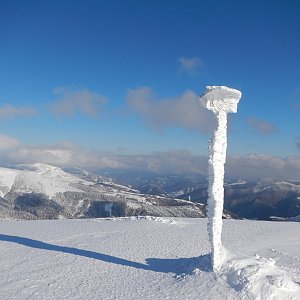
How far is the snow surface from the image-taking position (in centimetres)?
2028

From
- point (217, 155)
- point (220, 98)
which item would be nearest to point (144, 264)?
point (217, 155)

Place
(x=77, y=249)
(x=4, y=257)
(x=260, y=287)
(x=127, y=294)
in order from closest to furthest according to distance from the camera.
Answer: (x=260, y=287) → (x=127, y=294) → (x=4, y=257) → (x=77, y=249)

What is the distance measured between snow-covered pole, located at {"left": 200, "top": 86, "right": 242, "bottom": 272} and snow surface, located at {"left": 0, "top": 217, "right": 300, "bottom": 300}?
128 cm

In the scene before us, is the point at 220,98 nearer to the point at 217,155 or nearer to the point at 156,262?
the point at 217,155

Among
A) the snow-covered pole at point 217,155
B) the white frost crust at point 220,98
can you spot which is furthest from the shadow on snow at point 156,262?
the white frost crust at point 220,98

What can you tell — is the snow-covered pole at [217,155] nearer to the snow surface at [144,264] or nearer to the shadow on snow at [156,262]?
the snow surface at [144,264]

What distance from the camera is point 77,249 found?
3058cm

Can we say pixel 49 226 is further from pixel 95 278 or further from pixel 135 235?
pixel 95 278

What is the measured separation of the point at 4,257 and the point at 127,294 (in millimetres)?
12542

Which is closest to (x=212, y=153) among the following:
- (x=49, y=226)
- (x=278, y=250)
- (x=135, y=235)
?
(x=278, y=250)

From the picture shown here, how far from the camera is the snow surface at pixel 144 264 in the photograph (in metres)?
20.3

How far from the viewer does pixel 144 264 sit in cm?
2608

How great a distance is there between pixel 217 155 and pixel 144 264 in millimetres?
9400

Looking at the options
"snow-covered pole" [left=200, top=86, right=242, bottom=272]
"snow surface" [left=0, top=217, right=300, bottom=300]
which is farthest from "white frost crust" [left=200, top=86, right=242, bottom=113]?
"snow surface" [left=0, top=217, right=300, bottom=300]
